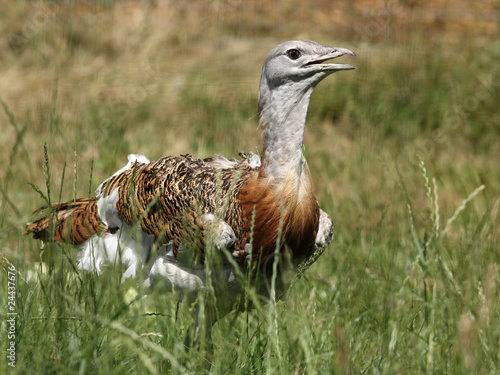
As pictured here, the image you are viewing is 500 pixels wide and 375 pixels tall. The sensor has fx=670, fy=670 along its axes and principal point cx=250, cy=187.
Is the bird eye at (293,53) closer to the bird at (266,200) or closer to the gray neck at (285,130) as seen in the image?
the bird at (266,200)

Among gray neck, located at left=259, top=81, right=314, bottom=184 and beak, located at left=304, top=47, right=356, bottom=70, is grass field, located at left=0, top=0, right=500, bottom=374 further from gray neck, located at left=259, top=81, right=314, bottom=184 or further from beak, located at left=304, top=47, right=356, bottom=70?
beak, located at left=304, top=47, right=356, bottom=70

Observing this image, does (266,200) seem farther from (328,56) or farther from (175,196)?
(328,56)

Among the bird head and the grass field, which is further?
the grass field

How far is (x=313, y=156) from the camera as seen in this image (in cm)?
498

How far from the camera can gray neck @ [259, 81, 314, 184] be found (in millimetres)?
2594

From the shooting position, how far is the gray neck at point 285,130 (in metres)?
2.59

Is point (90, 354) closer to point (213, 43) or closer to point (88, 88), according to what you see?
point (88, 88)

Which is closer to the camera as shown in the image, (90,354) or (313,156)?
(90,354)

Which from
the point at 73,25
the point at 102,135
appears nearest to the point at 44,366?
the point at 102,135

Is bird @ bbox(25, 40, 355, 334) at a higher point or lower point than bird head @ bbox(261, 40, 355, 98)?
lower

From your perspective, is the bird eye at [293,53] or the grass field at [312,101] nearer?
the bird eye at [293,53]

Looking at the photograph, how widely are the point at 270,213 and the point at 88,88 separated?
137 inches

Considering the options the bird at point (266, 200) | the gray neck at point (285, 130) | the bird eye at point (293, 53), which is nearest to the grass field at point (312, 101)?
the bird at point (266, 200)

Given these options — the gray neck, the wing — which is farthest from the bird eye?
the wing
